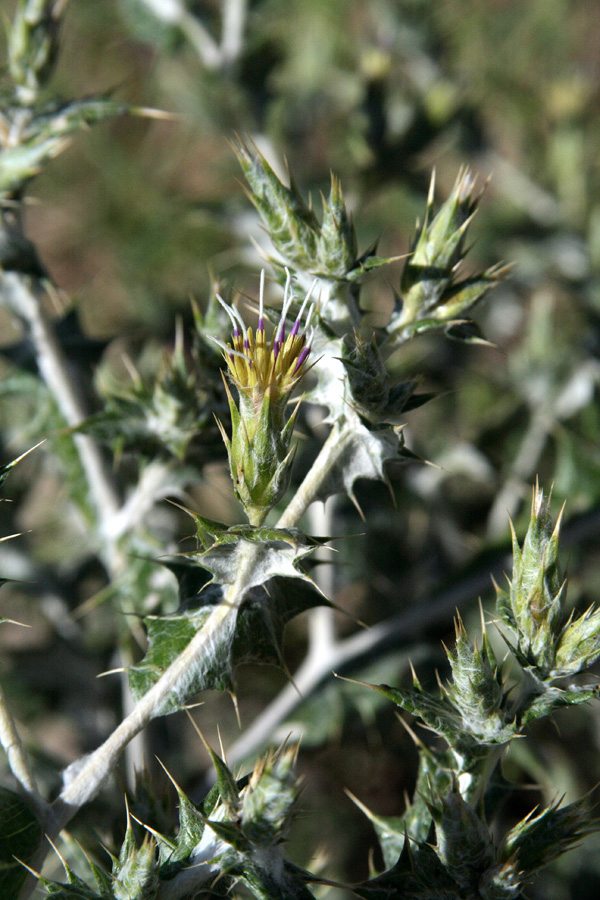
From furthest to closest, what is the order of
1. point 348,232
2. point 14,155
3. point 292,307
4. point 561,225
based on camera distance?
point 561,225, point 14,155, point 292,307, point 348,232

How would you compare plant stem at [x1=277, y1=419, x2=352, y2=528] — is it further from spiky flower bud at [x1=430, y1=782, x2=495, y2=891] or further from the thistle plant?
spiky flower bud at [x1=430, y1=782, x2=495, y2=891]

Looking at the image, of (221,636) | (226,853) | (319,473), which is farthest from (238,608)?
(226,853)

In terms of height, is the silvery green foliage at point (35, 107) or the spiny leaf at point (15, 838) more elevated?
the silvery green foliage at point (35, 107)

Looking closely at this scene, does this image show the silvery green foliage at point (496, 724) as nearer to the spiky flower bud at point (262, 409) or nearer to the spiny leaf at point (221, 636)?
the spiny leaf at point (221, 636)

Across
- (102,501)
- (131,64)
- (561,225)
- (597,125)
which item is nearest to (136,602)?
(102,501)

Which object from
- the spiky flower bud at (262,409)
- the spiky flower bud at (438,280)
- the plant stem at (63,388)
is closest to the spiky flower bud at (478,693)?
the spiky flower bud at (262,409)

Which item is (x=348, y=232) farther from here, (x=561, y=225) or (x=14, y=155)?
(x=561, y=225)

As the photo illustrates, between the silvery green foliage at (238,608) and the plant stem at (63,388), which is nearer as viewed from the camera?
the silvery green foliage at (238,608)
